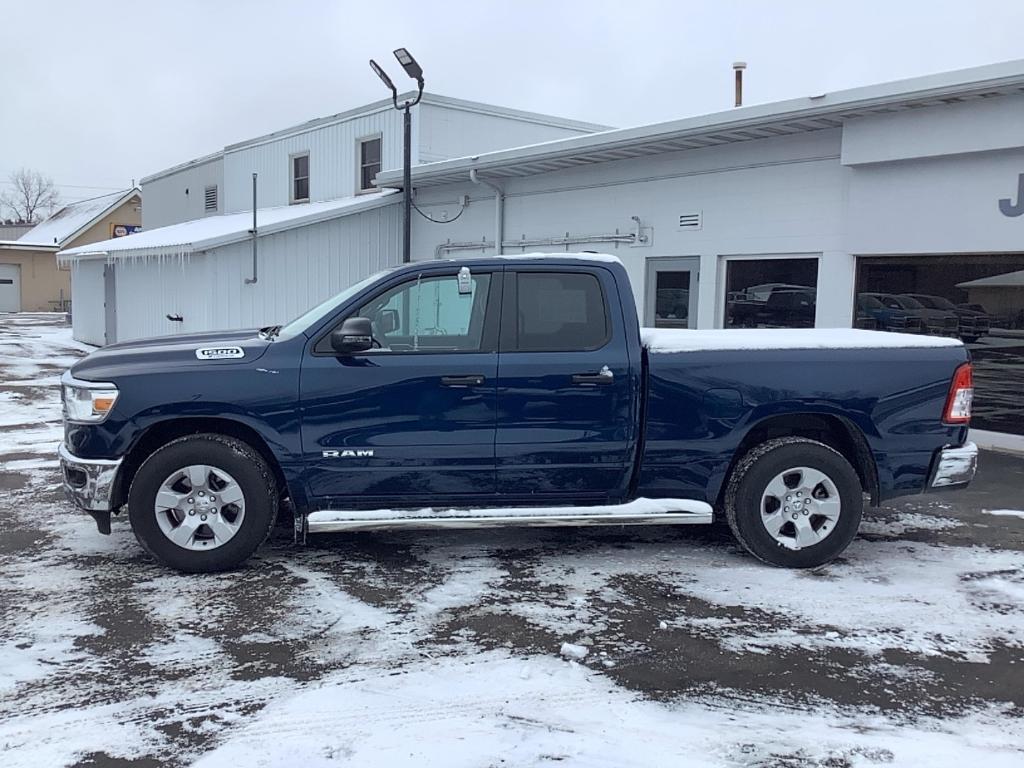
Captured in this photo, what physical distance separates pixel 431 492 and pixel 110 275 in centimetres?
1851

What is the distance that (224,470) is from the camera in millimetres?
5043

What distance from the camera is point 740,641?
4.25 metres

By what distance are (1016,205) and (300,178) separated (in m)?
15.6

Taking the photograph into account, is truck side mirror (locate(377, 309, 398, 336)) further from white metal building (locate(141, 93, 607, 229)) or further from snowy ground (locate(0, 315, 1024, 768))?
white metal building (locate(141, 93, 607, 229))

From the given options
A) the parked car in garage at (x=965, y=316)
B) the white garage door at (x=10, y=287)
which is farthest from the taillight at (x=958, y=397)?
the white garage door at (x=10, y=287)

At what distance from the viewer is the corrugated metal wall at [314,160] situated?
1755cm

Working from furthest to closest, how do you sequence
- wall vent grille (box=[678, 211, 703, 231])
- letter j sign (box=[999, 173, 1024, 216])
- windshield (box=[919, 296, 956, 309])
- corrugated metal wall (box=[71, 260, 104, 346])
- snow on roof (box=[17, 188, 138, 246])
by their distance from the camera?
1. snow on roof (box=[17, 188, 138, 246])
2. corrugated metal wall (box=[71, 260, 104, 346])
3. wall vent grille (box=[678, 211, 703, 231])
4. windshield (box=[919, 296, 956, 309])
5. letter j sign (box=[999, 173, 1024, 216])

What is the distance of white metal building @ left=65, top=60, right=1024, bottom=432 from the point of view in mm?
8641

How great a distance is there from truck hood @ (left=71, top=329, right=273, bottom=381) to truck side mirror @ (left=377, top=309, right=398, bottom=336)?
0.66m

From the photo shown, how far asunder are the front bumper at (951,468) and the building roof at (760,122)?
4.35 metres

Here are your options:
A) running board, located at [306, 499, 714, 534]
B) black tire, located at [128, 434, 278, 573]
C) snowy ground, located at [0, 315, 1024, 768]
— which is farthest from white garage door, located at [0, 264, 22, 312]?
running board, located at [306, 499, 714, 534]

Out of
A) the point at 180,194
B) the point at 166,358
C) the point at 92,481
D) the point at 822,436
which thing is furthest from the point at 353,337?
the point at 180,194

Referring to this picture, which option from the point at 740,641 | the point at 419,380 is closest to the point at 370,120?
the point at 419,380

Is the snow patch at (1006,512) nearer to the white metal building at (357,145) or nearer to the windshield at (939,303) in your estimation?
the windshield at (939,303)
